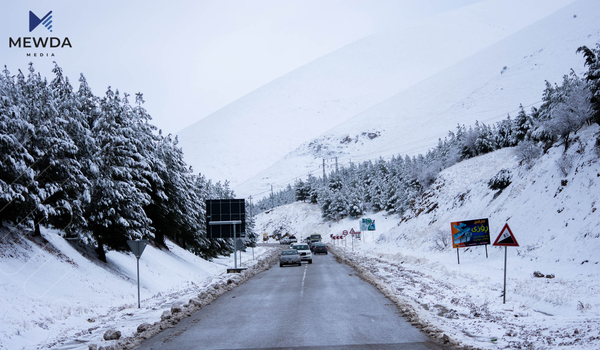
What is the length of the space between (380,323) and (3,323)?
9053 mm

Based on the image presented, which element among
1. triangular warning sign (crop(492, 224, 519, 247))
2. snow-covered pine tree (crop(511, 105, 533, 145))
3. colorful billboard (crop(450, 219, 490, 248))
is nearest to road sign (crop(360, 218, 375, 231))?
snow-covered pine tree (crop(511, 105, 533, 145))

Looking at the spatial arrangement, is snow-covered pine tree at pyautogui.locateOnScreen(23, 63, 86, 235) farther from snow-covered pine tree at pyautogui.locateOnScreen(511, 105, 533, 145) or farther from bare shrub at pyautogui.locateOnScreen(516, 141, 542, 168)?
snow-covered pine tree at pyautogui.locateOnScreen(511, 105, 533, 145)

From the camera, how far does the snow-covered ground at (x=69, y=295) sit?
11.4m

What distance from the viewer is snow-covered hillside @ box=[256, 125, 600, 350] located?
10.1 m

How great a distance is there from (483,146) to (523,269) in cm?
4626

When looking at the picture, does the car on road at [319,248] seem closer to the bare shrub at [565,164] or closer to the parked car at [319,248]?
the parked car at [319,248]

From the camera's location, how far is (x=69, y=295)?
1586 centimetres

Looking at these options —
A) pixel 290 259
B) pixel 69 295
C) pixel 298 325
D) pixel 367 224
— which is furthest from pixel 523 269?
pixel 367 224

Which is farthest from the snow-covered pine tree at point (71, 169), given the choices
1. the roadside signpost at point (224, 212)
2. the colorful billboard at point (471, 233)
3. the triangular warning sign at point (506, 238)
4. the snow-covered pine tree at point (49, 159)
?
the colorful billboard at point (471, 233)

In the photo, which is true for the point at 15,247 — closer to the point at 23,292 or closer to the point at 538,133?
the point at 23,292

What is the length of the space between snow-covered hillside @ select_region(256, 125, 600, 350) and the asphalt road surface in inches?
35.0

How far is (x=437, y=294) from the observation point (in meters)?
16.7

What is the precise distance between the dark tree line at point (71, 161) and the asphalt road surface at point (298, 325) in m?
7.40

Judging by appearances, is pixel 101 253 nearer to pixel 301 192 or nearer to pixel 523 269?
pixel 523 269
